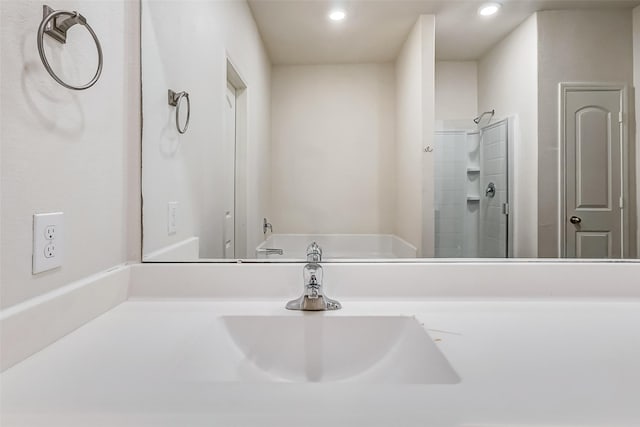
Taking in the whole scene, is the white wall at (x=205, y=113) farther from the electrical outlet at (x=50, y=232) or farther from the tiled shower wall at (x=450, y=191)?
the tiled shower wall at (x=450, y=191)

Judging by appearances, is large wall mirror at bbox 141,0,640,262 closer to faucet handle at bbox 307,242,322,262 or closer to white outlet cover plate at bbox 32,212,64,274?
faucet handle at bbox 307,242,322,262

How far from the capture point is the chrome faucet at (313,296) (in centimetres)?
92

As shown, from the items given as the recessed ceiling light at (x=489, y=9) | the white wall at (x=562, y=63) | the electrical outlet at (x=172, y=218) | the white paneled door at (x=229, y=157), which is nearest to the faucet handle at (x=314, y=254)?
the white paneled door at (x=229, y=157)

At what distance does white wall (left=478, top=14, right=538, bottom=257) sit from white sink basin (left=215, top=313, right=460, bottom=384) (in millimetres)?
494

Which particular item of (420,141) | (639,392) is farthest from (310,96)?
(639,392)

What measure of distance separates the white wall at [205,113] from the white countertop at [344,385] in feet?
1.15

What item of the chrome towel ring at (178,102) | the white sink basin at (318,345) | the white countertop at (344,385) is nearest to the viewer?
the white countertop at (344,385)

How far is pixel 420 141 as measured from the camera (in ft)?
3.65

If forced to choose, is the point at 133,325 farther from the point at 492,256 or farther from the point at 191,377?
the point at 492,256

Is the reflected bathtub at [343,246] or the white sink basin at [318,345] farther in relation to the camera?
the reflected bathtub at [343,246]

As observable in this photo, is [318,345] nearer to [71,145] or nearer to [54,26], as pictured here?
[71,145]

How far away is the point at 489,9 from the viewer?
109cm

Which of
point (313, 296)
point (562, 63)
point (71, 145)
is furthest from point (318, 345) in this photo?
point (562, 63)

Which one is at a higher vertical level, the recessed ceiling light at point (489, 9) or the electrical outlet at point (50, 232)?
the recessed ceiling light at point (489, 9)
